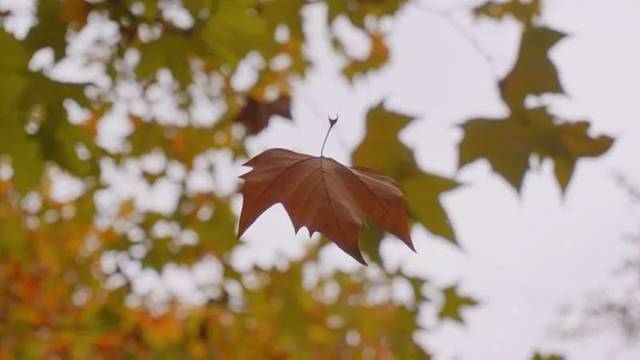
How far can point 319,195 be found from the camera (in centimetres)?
76

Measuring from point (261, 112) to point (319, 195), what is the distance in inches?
39.1

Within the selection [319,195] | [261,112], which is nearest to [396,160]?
[261,112]

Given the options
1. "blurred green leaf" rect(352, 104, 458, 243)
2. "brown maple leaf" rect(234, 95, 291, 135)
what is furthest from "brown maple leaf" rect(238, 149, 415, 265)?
"brown maple leaf" rect(234, 95, 291, 135)

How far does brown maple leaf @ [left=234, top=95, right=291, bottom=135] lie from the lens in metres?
1.69

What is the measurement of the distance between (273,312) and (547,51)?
1100 millimetres

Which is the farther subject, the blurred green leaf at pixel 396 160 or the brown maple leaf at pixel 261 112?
the brown maple leaf at pixel 261 112

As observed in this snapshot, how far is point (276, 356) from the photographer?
3633 mm

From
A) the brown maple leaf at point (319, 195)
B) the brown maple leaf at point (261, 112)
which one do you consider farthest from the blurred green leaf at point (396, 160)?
the brown maple leaf at point (319, 195)

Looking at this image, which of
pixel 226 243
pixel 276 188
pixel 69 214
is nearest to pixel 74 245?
pixel 69 214

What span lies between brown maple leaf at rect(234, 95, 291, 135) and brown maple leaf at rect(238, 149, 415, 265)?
2.93 feet

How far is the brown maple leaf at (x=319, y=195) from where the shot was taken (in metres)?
0.73

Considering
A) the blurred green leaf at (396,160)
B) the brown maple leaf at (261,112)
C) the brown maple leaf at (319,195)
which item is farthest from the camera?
the brown maple leaf at (261,112)

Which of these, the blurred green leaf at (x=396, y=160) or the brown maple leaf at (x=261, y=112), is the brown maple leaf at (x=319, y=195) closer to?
the blurred green leaf at (x=396, y=160)

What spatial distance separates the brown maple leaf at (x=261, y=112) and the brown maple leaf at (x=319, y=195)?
2.93 feet
